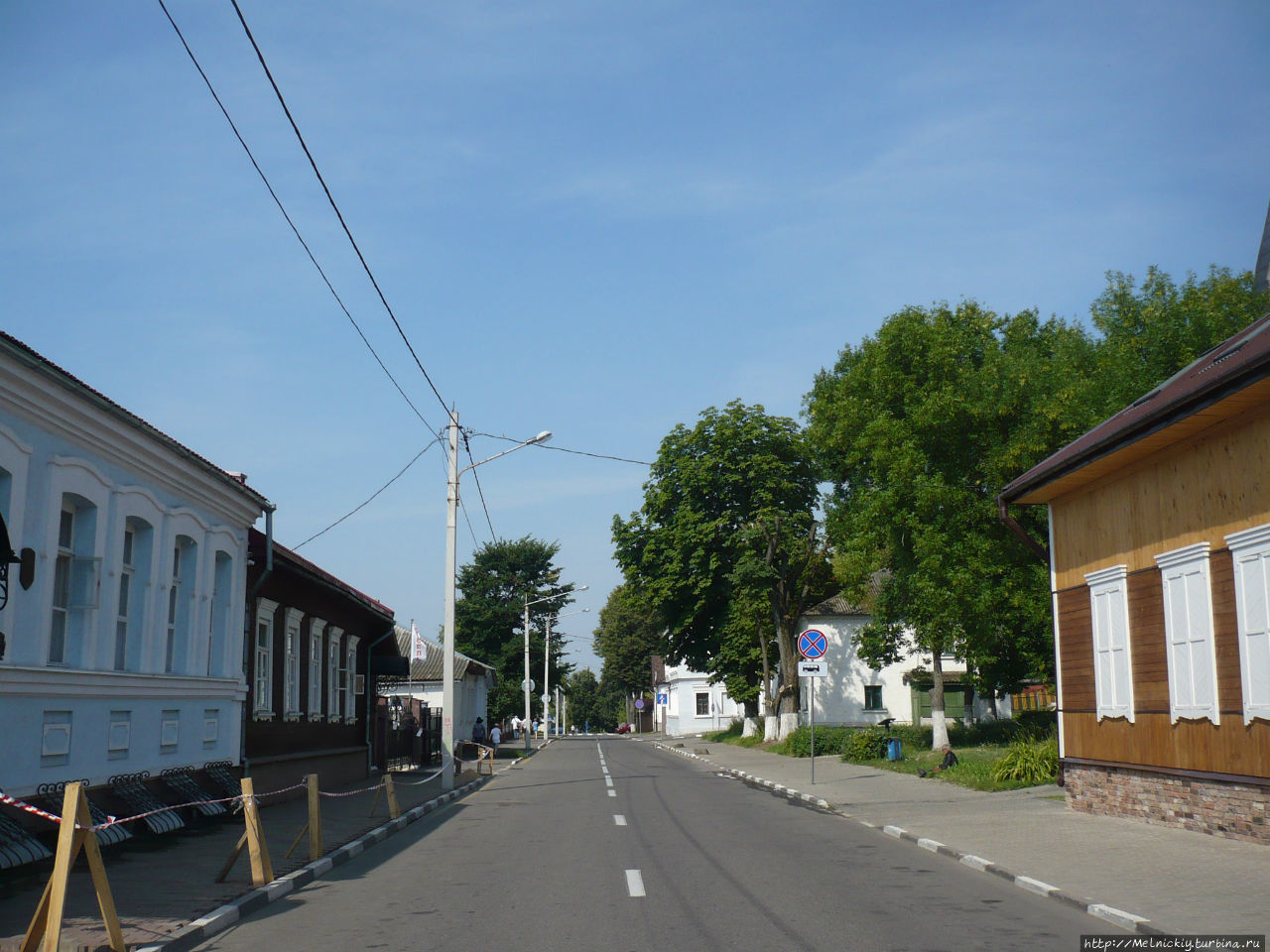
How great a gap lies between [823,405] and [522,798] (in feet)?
55.3

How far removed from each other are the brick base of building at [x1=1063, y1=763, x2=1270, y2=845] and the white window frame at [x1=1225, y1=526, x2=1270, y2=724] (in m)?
0.98

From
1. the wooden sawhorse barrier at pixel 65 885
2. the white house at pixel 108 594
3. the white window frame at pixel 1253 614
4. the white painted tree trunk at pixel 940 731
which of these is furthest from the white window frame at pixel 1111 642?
the white painted tree trunk at pixel 940 731

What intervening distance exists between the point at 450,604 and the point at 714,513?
70.1 ft

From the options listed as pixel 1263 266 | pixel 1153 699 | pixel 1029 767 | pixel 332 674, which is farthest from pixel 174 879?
pixel 1263 266

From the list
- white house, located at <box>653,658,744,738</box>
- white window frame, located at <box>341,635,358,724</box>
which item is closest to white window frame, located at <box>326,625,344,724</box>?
white window frame, located at <box>341,635,358,724</box>

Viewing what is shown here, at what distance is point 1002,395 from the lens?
3003 cm

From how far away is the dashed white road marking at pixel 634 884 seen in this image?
10.4 meters

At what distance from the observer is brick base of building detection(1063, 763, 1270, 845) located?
12711 millimetres

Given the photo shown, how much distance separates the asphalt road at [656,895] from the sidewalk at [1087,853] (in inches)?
15.8

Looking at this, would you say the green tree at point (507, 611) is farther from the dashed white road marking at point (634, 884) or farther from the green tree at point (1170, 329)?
the dashed white road marking at point (634, 884)

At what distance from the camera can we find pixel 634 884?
11.0 metres

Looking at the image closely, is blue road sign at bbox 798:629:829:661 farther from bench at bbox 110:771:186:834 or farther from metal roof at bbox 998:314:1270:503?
bench at bbox 110:771:186:834

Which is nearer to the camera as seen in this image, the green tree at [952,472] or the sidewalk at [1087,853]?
the sidewalk at [1087,853]

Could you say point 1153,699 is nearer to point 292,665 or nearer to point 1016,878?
point 1016,878
